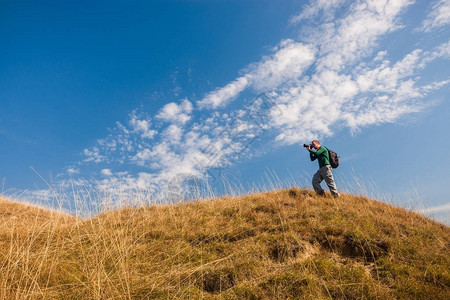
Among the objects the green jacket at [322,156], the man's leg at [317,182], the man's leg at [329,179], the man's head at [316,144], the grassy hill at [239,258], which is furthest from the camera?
the man's head at [316,144]

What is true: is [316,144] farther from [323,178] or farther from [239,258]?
[239,258]

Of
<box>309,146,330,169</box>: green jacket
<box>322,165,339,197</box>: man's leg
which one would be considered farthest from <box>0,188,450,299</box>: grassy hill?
<box>309,146,330,169</box>: green jacket

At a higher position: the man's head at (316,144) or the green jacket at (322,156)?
the man's head at (316,144)

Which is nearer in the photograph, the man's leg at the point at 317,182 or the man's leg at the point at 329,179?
the man's leg at the point at 329,179

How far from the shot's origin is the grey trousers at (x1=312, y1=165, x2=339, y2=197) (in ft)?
34.9

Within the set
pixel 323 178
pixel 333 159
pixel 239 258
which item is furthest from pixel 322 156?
pixel 239 258

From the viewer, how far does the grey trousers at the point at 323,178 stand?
10.6m

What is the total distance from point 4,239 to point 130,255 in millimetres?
3702

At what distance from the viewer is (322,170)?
10727 millimetres

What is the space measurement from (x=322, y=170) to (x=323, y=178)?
1.29 ft

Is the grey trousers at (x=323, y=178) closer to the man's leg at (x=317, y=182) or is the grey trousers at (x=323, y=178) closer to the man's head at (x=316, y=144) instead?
the man's leg at (x=317, y=182)

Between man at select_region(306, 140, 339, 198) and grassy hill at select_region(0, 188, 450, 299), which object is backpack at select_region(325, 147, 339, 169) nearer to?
man at select_region(306, 140, 339, 198)

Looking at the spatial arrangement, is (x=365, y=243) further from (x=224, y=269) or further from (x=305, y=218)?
(x=224, y=269)

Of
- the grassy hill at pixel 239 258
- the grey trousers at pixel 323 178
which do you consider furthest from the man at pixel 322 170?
the grassy hill at pixel 239 258
